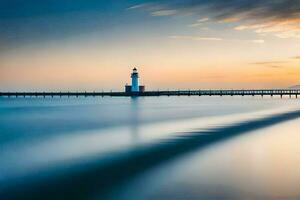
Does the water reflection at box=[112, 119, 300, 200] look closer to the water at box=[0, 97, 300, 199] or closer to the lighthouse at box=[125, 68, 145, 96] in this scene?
the water at box=[0, 97, 300, 199]

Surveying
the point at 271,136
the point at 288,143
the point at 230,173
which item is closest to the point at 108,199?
the point at 230,173

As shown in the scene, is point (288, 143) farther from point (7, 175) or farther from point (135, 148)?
point (7, 175)

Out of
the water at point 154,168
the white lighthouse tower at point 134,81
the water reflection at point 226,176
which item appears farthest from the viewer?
the white lighthouse tower at point 134,81

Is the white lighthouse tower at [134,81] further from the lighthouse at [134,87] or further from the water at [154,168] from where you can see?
the water at [154,168]

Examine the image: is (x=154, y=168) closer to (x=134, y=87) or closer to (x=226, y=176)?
(x=226, y=176)

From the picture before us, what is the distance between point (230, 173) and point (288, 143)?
574cm

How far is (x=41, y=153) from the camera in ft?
38.5

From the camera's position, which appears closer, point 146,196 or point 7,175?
point 146,196

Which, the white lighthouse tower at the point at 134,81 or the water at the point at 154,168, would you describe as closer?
the water at the point at 154,168

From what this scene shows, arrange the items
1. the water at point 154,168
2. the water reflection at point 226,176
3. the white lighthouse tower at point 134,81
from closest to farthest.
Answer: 1. the water reflection at point 226,176
2. the water at point 154,168
3. the white lighthouse tower at point 134,81

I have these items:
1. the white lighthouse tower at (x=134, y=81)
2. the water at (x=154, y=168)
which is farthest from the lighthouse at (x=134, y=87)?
the water at (x=154, y=168)

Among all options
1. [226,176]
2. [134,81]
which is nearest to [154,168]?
[226,176]

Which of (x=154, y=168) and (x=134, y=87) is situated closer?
(x=154, y=168)

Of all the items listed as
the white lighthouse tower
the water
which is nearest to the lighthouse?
the white lighthouse tower
